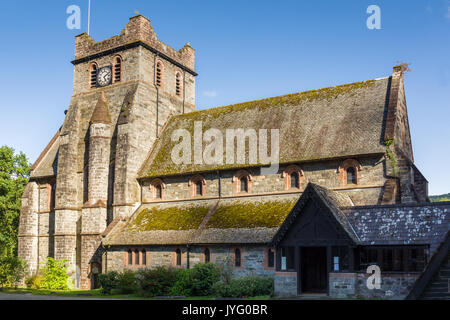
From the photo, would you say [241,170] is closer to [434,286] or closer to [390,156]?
[390,156]

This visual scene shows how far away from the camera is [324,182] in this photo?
106 ft

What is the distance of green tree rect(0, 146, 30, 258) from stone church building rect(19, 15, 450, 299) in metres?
6.24

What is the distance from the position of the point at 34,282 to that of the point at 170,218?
12537 mm

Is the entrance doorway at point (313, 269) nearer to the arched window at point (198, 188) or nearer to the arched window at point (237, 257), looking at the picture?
the arched window at point (237, 257)

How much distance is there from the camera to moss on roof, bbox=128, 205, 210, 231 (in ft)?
115

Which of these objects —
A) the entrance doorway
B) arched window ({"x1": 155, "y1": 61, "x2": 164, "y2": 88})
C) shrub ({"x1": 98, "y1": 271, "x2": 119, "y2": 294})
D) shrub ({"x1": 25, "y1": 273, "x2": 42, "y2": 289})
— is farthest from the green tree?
the entrance doorway

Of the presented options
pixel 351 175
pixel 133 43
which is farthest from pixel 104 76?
pixel 351 175

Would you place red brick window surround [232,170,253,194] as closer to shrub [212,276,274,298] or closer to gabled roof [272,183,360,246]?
shrub [212,276,274,298]

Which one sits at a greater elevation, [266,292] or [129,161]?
[129,161]

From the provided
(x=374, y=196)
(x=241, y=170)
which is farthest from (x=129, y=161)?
(x=374, y=196)

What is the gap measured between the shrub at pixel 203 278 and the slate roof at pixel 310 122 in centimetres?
819

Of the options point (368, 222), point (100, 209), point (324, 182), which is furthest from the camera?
point (100, 209)

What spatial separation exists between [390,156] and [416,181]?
146 inches

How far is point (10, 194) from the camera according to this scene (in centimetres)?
5009
